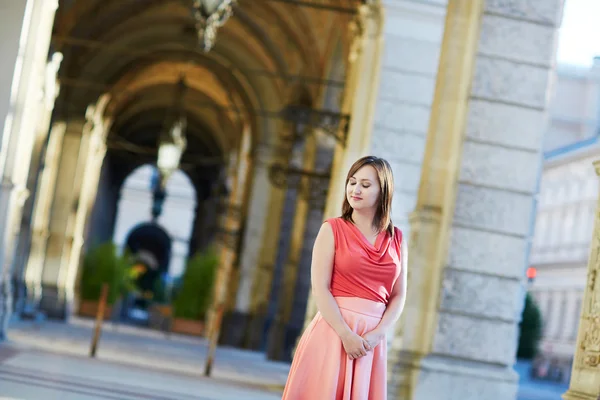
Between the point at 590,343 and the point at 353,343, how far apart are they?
2160 millimetres

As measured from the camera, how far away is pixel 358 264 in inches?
170

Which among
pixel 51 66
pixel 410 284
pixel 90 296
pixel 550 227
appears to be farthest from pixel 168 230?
pixel 410 284

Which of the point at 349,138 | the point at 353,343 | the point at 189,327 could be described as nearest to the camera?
the point at 353,343

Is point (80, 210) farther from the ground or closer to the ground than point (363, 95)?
closer to the ground

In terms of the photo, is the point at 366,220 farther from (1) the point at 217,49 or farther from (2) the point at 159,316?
(2) the point at 159,316

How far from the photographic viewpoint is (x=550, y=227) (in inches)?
2256

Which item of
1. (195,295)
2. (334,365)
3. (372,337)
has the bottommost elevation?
(195,295)

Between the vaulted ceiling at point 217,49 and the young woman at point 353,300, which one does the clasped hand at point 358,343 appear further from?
the vaulted ceiling at point 217,49

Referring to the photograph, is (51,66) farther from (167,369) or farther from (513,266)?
(513,266)

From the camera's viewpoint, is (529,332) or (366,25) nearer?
(366,25)

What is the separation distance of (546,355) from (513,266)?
4259 cm

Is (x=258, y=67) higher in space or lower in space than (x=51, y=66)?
higher

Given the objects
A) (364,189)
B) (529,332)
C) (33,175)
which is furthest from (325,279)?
(529,332)

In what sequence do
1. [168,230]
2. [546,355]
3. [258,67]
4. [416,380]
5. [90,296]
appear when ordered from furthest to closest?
[168,230], [546,355], [90,296], [258,67], [416,380]
